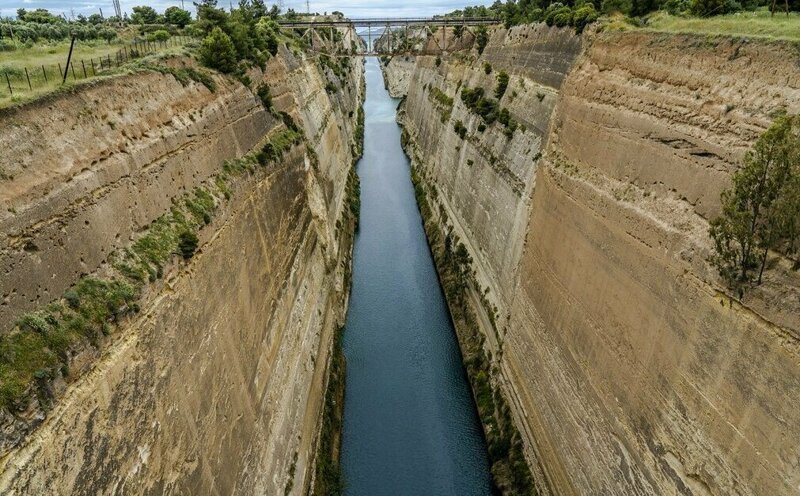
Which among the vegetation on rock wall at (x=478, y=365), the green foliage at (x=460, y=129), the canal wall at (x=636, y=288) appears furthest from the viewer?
the green foliage at (x=460, y=129)

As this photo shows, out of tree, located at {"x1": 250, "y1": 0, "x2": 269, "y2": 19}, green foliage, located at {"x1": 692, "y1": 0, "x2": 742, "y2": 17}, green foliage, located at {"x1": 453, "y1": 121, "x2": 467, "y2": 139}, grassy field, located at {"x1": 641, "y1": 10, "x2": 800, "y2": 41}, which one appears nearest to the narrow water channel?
green foliage, located at {"x1": 453, "y1": 121, "x2": 467, "y2": 139}

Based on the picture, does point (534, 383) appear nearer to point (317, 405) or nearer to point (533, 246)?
point (533, 246)

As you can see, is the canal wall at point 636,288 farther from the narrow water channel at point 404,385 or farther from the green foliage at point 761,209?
the narrow water channel at point 404,385

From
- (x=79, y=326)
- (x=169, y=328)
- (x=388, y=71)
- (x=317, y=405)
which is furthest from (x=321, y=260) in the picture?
(x=388, y=71)

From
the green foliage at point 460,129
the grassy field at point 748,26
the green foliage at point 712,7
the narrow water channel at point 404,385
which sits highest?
the green foliage at point 712,7

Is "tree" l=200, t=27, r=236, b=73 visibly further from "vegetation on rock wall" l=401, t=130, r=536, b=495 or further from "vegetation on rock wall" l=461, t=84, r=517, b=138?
"vegetation on rock wall" l=401, t=130, r=536, b=495

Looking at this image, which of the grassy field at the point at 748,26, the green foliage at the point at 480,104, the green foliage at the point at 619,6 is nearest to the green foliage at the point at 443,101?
the green foliage at the point at 480,104
